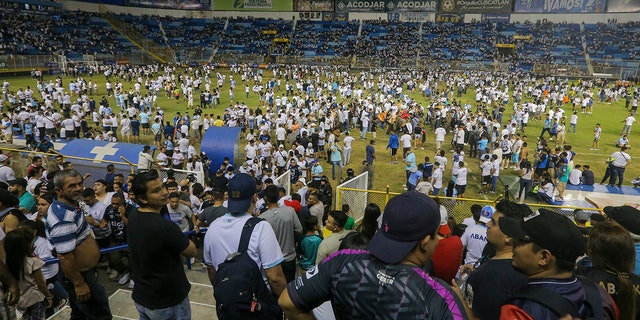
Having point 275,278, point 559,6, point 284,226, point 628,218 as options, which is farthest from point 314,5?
point 275,278

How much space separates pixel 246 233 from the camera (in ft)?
9.48

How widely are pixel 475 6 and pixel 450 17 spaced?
4.35m

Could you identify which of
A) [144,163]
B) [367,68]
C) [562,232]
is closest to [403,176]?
[144,163]

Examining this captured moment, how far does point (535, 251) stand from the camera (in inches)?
84.2

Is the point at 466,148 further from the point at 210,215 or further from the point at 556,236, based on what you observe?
the point at 556,236

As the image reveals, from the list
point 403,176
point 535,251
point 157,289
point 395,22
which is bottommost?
point 403,176

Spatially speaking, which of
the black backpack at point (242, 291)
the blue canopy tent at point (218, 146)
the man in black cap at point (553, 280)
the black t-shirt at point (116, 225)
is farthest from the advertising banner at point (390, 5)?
the man in black cap at point (553, 280)

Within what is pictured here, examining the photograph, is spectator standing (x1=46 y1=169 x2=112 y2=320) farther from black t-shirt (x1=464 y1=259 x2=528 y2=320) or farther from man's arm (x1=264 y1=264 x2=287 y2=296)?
black t-shirt (x1=464 y1=259 x2=528 y2=320)

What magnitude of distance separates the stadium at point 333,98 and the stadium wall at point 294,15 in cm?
28

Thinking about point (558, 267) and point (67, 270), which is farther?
point (67, 270)

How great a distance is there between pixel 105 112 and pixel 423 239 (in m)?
19.8

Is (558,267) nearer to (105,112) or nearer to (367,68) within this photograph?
(105,112)

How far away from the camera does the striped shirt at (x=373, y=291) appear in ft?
5.44

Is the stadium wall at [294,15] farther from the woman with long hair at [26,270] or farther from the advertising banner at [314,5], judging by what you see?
the woman with long hair at [26,270]
